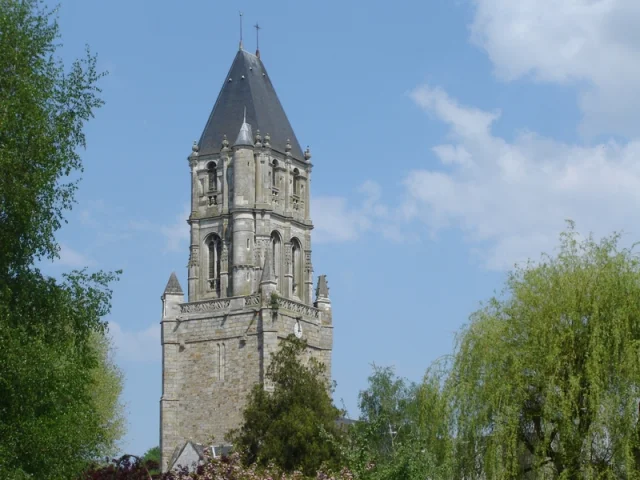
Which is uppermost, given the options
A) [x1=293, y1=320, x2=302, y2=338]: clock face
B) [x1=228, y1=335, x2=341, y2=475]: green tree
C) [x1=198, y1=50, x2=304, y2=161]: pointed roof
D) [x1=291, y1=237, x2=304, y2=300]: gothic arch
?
[x1=198, y1=50, x2=304, y2=161]: pointed roof

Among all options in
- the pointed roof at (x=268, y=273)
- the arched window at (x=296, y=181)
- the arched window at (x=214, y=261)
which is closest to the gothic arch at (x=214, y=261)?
the arched window at (x=214, y=261)

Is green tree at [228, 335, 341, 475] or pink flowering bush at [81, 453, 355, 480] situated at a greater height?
green tree at [228, 335, 341, 475]

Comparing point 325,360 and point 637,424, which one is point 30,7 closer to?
point 637,424

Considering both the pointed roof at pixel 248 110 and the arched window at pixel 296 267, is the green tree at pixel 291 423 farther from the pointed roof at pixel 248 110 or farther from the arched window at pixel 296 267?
the pointed roof at pixel 248 110

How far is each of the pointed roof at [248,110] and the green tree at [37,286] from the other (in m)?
39.2

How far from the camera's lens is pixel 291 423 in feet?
141

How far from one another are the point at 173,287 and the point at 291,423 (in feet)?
80.5

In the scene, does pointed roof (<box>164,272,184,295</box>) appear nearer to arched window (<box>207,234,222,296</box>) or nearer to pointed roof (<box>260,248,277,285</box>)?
arched window (<box>207,234,222,296</box>)

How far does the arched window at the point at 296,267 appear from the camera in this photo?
6762cm

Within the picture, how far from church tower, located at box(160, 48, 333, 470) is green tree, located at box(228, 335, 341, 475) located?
1774 cm

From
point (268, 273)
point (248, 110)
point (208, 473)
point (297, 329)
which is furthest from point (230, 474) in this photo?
point (248, 110)

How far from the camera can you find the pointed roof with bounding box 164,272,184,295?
218ft

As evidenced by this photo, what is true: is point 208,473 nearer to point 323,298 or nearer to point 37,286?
point 37,286

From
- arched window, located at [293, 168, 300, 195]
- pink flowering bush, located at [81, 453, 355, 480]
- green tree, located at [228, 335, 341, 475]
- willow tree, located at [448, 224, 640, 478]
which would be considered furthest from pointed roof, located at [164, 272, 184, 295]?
willow tree, located at [448, 224, 640, 478]
